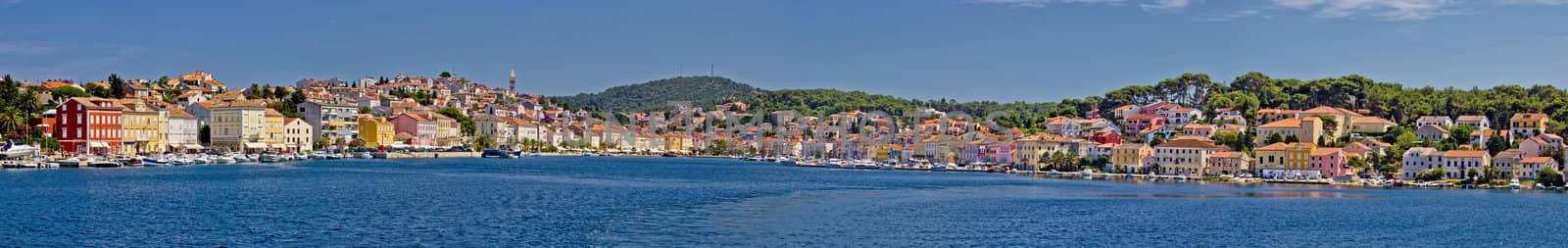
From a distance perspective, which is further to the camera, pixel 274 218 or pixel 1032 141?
pixel 1032 141

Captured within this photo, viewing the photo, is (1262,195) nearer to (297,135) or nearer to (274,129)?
(274,129)

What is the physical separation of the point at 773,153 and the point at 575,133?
1523 centimetres

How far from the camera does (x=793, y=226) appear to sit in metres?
23.7

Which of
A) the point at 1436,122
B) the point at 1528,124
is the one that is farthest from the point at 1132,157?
the point at 1528,124

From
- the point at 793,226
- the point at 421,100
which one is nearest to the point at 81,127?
the point at 793,226

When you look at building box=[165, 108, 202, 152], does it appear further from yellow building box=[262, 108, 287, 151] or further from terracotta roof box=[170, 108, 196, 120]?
yellow building box=[262, 108, 287, 151]

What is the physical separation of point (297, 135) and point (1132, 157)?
3921 cm

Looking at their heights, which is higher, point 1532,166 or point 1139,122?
point 1139,122

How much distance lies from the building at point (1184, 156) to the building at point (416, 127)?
4275 cm

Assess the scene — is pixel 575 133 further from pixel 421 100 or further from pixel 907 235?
pixel 907 235

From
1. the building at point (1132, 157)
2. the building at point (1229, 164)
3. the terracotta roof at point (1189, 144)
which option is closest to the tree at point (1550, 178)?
the building at point (1229, 164)

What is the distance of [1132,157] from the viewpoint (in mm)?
59688

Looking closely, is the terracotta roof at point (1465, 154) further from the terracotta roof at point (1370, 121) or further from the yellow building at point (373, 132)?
the yellow building at point (373, 132)

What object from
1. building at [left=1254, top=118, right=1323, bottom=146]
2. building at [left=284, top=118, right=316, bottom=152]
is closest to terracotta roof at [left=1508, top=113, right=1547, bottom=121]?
building at [left=1254, top=118, right=1323, bottom=146]
